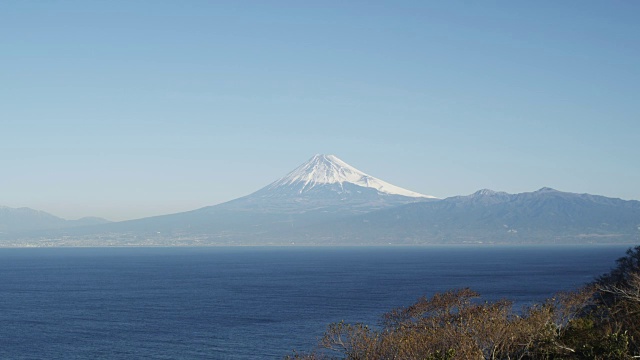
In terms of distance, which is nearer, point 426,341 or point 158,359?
point 426,341

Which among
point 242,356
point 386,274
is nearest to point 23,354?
point 242,356

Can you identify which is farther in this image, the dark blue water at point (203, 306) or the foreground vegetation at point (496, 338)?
the dark blue water at point (203, 306)

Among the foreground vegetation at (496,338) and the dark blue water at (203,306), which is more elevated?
the foreground vegetation at (496,338)

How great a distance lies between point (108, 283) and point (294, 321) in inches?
2984

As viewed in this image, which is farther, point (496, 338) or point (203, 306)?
point (203, 306)

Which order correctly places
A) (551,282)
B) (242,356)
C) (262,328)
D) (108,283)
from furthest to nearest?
(108,283)
(551,282)
(262,328)
(242,356)

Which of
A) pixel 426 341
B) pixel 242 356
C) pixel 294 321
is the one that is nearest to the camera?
pixel 426 341

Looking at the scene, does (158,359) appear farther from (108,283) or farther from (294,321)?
(108,283)

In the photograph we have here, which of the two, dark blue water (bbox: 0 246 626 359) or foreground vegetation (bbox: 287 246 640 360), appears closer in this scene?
foreground vegetation (bbox: 287 246 640 360)

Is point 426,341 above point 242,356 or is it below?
above

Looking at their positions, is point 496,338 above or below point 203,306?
above

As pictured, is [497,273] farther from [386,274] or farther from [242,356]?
[242,356]

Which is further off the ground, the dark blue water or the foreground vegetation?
the foreground vegetation

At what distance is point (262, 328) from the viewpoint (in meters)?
80.5
